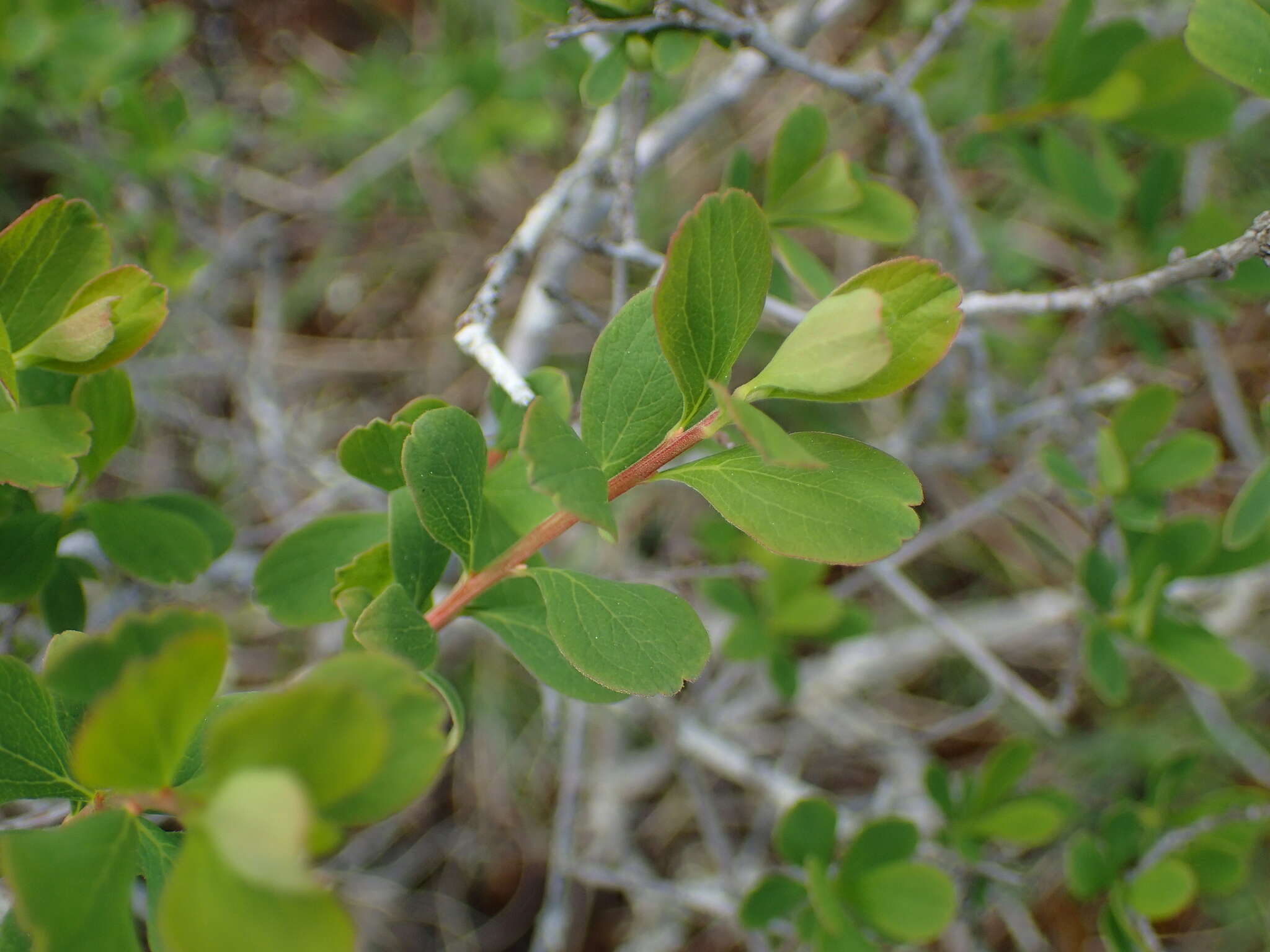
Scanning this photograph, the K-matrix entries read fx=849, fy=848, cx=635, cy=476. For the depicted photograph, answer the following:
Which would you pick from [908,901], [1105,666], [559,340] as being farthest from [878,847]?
[559,340]

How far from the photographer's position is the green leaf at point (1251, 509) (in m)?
1.06

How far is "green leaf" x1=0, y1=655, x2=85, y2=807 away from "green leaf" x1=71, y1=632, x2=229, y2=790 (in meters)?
0.27

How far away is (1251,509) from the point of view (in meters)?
1.07

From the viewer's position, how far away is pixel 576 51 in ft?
5.72

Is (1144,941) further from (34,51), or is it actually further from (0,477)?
(34,51)

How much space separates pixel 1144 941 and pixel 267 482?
7.43 ft

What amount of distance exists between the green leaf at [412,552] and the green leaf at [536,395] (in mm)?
133

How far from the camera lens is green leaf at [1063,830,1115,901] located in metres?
1.43

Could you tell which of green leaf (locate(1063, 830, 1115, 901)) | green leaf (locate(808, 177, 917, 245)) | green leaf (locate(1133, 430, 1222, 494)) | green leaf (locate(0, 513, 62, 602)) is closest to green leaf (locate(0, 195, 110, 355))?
green leaf (locate(0, 513, 62, 602))

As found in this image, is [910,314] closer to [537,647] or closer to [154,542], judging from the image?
[537,647]

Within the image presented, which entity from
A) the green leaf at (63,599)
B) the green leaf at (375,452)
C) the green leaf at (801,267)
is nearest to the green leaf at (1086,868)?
the green leaf at (801,267)

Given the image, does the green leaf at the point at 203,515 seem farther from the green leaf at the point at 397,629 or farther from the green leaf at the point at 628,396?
the green leaf at the point at 628,396

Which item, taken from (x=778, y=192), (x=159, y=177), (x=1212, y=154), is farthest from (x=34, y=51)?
(x=1212, y=154)

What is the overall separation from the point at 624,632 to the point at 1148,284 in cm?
82
